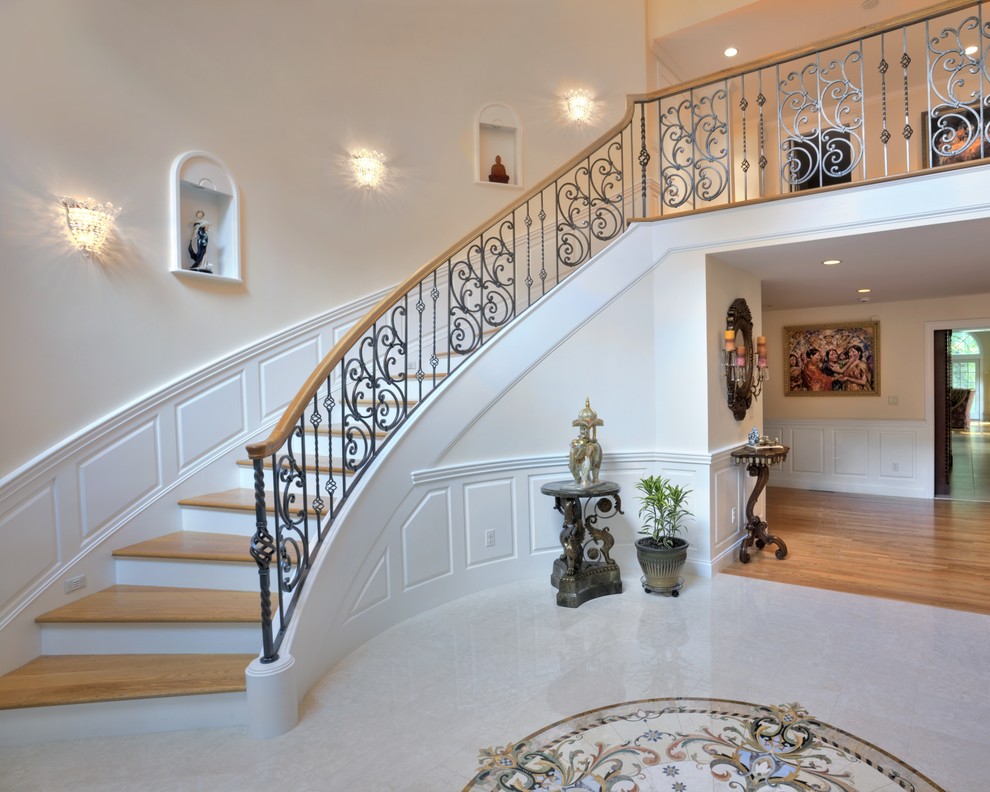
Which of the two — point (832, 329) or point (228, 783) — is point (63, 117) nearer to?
point (228, 783)

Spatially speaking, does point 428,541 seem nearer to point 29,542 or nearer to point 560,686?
point 560,686

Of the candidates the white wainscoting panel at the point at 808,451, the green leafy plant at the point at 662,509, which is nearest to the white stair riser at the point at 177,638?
the green leafy plant at the point at 662,509

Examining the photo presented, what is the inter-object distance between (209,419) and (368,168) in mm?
2484

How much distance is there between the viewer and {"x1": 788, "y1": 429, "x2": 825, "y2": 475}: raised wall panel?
7.54 m

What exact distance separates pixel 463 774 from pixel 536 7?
644cm

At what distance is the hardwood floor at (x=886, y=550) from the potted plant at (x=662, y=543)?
739 mm

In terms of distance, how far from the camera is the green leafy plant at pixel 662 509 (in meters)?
4.03

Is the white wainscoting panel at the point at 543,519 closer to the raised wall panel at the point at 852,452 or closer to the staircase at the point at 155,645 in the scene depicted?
the staircase at the point at 155,645

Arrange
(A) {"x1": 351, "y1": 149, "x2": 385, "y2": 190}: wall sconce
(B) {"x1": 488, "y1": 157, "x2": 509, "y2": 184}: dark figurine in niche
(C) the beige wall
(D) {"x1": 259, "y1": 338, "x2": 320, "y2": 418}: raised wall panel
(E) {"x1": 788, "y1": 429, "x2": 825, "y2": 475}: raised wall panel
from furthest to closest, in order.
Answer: (E) {"x1": 788, "y1": 429, "x2": 825, "y2": 475}: raised wall panel → (C) the beige wall → (B) {"x1": 488, "y1": 157, "x2": 509, "y2": 184}: dark figurine in niche → (A) {"x1": 351, "y1": 149, "x2": 385, "y2": 190}: wall sconce → (D) {"x1": 259, "y1": 338, "x2": 320, "y2": 418}: raised wall panel

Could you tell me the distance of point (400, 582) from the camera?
355 cm

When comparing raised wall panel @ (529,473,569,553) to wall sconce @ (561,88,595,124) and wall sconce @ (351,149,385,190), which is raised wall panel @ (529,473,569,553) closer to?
wall sconce @ (351,149,385,190)

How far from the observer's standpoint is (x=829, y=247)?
4.06m

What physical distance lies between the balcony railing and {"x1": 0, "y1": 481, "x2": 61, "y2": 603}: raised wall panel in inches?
43.0

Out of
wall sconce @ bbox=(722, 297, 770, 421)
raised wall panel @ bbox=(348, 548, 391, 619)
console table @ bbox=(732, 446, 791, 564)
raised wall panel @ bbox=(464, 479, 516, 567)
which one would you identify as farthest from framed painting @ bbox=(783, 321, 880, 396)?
raised wall panel @ bbox=(348, 548, 391, 619)
